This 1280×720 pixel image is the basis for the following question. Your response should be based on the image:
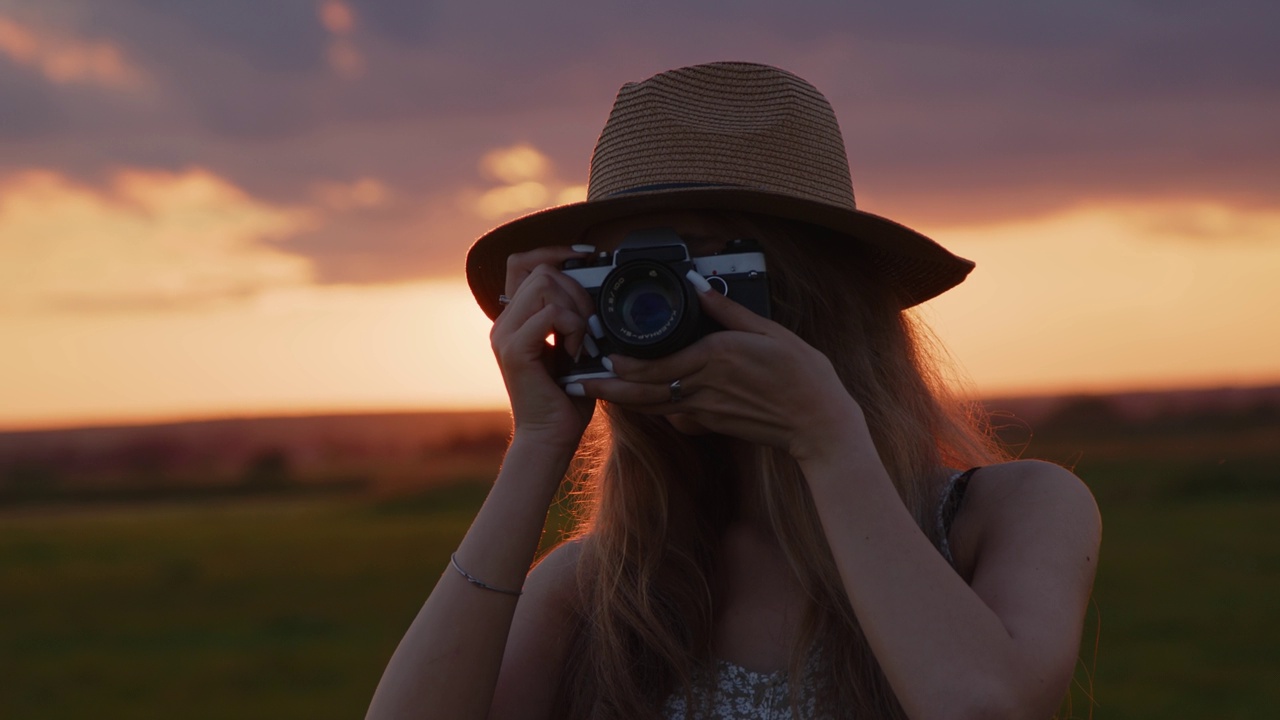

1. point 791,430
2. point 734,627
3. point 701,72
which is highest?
point 701,72

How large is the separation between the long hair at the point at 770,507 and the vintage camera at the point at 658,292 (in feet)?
0.51

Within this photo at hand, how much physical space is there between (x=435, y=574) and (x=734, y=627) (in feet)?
35.0

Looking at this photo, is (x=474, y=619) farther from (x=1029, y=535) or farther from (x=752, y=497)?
(x=1029, y=535)

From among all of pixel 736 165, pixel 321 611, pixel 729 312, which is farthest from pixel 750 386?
pixel 321 611

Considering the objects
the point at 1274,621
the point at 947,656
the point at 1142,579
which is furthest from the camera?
the point at 1142,579

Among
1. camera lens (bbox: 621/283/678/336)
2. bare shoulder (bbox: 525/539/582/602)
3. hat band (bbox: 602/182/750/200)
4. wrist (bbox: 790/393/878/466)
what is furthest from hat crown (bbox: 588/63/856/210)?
bare shoulder (bbox: 525/539/582/602)

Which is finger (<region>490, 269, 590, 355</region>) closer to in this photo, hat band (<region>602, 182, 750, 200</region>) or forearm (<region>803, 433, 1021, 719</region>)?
hat band (<region>602, 182, 750, 200</region>)

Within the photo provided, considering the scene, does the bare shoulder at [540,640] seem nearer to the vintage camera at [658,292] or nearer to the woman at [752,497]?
the woman at [752,497]

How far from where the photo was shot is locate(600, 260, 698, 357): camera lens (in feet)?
5.32

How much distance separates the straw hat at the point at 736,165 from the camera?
1799mm

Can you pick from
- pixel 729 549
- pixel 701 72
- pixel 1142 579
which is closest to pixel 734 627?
pixel 729 549

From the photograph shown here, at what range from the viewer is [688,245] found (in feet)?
6.04

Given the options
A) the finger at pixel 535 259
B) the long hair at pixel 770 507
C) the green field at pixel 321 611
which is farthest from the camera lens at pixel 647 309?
the green field at pixel 321 611

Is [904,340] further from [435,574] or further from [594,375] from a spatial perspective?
[435,574]
